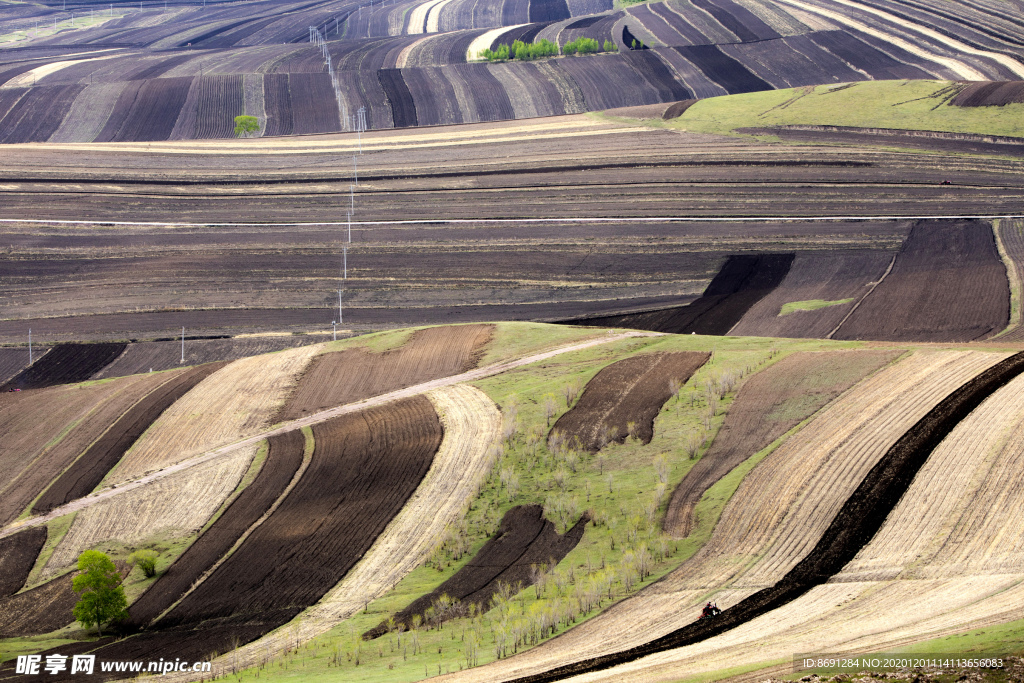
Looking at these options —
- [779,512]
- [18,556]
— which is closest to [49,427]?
[18,556]

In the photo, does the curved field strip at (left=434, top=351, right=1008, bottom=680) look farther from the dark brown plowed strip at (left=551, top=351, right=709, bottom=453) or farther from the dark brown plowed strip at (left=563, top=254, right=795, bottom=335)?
the dark brown plowed strip at (left=563, top=254, right=795, bottom=335)

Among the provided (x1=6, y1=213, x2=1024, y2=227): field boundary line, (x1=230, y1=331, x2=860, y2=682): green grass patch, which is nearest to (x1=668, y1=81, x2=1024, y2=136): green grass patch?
(x1=6, y1=213, x2=1024, y2=227): field boundary line

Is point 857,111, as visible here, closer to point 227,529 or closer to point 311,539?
point 311,539

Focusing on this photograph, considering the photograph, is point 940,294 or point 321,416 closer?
point 321,416

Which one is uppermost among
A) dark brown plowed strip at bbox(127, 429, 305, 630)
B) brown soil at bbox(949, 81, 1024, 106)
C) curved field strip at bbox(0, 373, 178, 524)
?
brown soil at bbox(949, 81, 1024, 106)

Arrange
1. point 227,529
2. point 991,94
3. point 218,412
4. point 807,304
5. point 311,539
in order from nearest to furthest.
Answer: point 311,539 → point 227,529 → point 218,412 → point 807,304 → point 991,94

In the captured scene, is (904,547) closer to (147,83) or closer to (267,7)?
(147,83)
